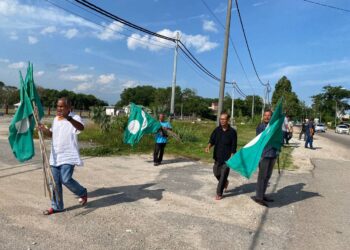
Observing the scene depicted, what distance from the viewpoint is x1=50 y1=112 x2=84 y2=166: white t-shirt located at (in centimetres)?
557

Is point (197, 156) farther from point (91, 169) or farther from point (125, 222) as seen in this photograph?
point (125, 222)

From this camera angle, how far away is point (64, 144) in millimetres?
5586

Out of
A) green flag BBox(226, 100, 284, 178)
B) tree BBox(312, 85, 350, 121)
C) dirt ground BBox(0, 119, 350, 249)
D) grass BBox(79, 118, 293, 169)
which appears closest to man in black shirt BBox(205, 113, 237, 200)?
green flag BBox(226, 100, 284, 178)

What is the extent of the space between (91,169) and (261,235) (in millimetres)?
5611

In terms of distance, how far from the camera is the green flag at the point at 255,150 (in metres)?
7.05

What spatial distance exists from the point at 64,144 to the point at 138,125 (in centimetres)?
678

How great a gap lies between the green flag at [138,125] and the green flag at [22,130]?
611cm

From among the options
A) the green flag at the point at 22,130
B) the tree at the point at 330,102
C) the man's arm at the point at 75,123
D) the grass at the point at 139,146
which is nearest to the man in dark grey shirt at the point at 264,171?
the man's arm at the point at 75,123

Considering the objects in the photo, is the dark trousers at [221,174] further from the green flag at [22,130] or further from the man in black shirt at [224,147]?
the green flag at [22,130]

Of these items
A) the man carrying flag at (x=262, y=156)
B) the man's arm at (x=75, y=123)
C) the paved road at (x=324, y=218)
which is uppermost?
the man's arm at (x=75, y=123)

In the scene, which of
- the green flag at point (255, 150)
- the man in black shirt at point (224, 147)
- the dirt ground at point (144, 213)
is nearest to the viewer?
the dirt ground at point (144, 213)

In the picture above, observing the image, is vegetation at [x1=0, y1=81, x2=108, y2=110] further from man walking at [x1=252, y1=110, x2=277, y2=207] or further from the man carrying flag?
man walking at [x1=252, y1=110, x2=277, y2=207]

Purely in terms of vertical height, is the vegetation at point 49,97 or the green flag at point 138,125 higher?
the vegetation at point 49,97

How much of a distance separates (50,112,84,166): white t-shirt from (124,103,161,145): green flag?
642 cm
